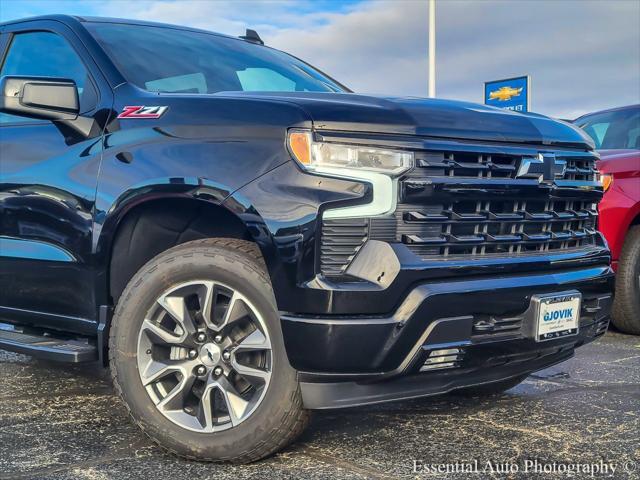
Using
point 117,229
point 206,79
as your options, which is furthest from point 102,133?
point 206,79

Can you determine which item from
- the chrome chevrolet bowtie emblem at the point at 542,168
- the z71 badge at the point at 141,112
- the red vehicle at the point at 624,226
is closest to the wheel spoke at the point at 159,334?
the z71 badge at the point at 141,112

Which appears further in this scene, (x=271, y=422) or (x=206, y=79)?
(x=206, y=79)

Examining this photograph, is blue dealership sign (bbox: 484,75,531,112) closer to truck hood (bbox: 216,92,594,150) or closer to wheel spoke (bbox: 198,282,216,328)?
truck hood (bbox: 216,92,594,150)

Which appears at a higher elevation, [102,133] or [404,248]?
[102,133]

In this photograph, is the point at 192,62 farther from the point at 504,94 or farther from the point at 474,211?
the point at 504,94

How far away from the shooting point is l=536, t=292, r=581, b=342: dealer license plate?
9.97 ft

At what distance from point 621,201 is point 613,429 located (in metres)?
2.57

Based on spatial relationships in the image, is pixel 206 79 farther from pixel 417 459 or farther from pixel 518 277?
pixel 417 459

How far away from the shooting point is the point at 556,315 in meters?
3.12

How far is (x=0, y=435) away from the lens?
3.34 meters

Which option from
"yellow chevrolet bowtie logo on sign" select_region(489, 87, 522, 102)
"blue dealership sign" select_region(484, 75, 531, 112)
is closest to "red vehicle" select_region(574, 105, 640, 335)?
"blue dealership sign" select_region(484, 75, 531, 112)

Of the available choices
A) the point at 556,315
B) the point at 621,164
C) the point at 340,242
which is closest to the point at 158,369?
the point at 340,242

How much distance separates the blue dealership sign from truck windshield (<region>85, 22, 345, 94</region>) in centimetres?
829

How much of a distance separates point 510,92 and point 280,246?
10672mm
